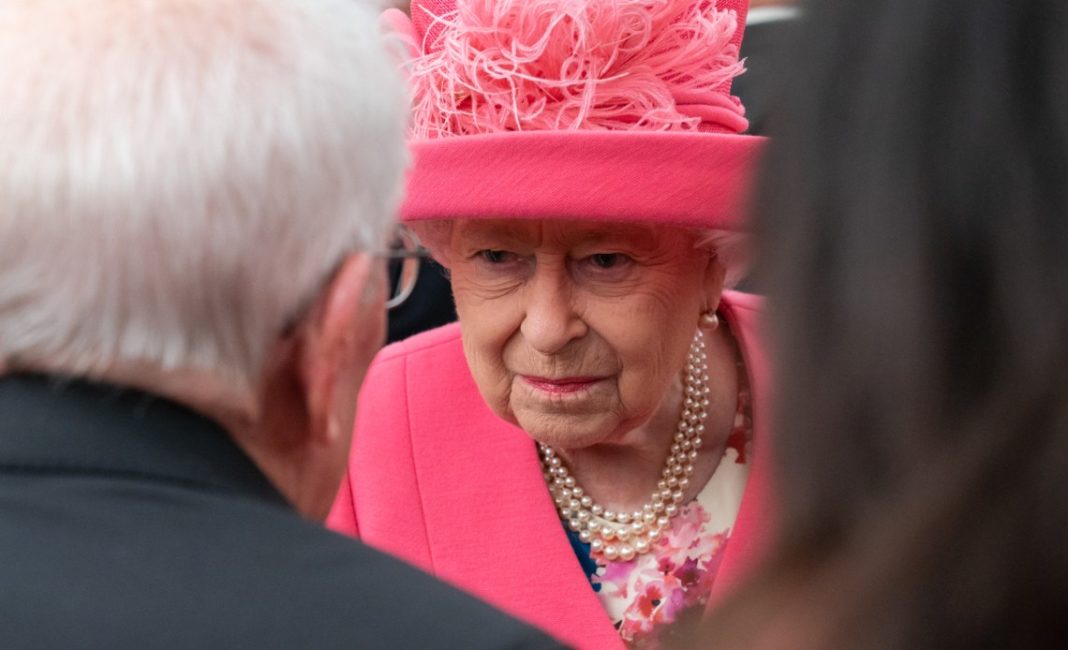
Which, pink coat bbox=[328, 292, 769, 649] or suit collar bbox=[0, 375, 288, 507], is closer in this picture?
suit collar bbox=[0, 375, 288, 507]

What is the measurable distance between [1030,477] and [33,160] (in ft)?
2.80

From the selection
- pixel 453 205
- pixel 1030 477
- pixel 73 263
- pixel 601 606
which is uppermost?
pixel 1030 477

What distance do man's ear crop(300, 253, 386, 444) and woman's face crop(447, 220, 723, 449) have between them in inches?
29.0

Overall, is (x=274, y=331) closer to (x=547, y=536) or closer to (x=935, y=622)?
(x=935, y=622)

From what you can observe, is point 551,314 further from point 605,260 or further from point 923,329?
point 923,329

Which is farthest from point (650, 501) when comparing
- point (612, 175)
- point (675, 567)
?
point (612, 175)

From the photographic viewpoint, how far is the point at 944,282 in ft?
2.51

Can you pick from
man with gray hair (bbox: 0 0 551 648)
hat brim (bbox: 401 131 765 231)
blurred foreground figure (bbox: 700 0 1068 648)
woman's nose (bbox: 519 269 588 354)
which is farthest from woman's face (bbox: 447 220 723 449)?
blurred foreground figure (bbox: 700 0 1068 648)

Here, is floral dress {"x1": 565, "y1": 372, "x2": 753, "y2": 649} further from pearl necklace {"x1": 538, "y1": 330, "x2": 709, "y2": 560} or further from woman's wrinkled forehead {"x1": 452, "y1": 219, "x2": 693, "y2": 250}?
woman's wrinkled forehead {"x1": 452, "y1": 219, "x2": 693, "y2": 250}

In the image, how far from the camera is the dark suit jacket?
1166mm

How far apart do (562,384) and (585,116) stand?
0.45 m

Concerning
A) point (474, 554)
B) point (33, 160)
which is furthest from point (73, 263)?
point (474, 554)

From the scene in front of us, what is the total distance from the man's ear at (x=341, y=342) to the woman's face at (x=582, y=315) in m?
0.74

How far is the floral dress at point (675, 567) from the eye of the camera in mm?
2268
